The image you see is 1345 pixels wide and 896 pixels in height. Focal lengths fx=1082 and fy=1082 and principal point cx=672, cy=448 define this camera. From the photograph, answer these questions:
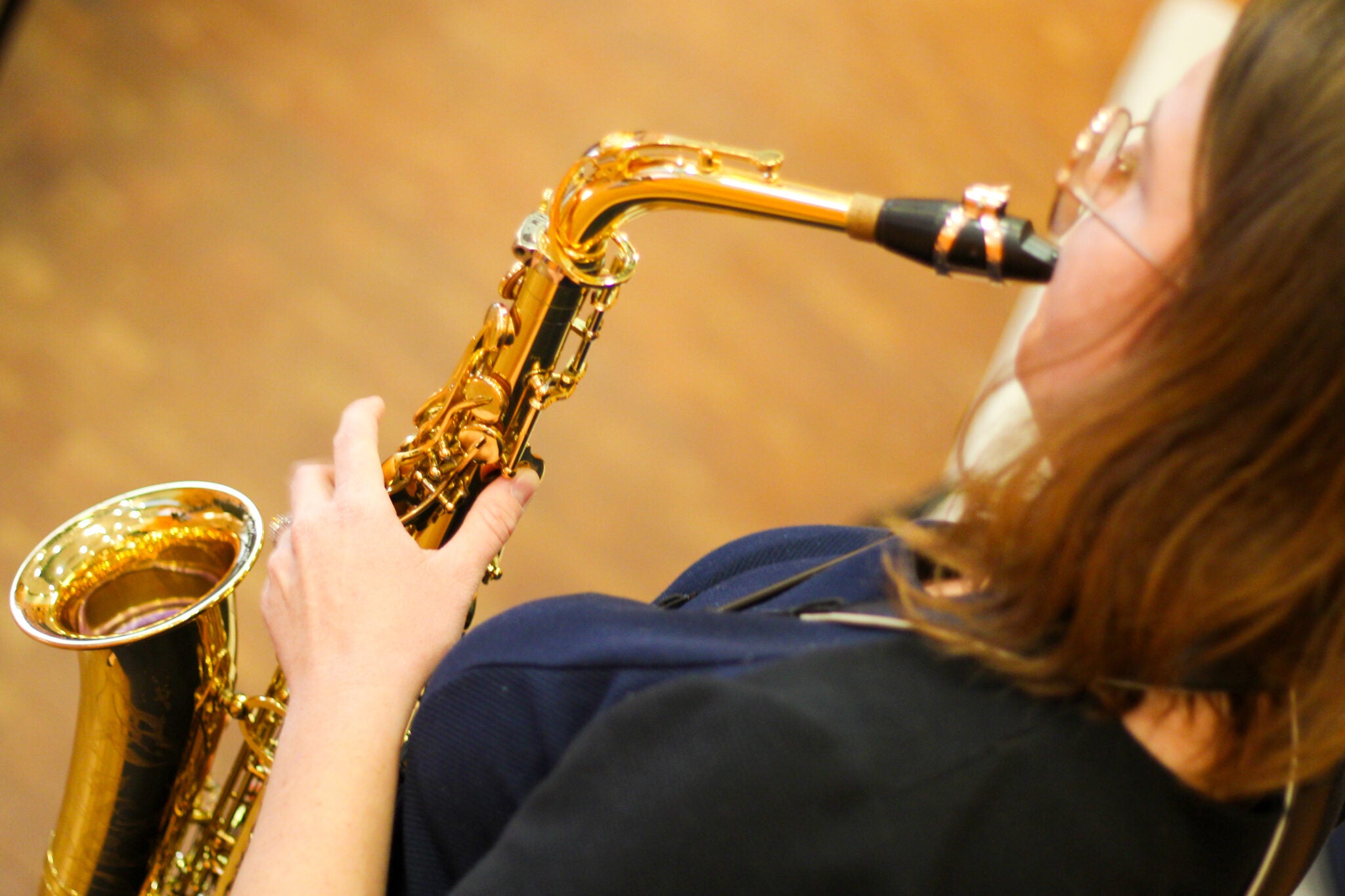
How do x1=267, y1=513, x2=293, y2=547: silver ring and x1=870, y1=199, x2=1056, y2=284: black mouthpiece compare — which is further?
x1=267, y1=513, x2=293, y2=547: silver ring

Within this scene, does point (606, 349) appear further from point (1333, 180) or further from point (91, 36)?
point (1333, 180)

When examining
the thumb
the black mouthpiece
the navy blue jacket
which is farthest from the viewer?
the thumb

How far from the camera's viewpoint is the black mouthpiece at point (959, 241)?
3.04 ft

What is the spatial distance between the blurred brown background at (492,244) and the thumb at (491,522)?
1.33 metres

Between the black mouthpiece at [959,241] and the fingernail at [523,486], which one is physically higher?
the black mouthpiece at [959,241]

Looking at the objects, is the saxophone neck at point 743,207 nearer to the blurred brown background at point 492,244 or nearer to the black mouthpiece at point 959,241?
the black mouthpiece at point 959,241

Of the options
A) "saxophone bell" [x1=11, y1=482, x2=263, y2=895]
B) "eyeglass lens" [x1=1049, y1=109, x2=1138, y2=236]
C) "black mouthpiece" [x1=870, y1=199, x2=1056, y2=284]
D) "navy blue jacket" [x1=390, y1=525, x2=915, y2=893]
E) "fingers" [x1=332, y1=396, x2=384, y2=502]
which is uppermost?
"eyeglass lens" [x1=1049, y1=109, x2=1138, y2=236]

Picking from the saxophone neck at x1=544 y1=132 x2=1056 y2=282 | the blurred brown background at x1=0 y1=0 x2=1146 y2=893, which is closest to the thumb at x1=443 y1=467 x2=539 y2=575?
the saxophone neck at x1=544 y1=132 x2=1056 y2=282

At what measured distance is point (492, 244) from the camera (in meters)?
2.74

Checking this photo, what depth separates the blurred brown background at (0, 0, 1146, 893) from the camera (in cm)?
248

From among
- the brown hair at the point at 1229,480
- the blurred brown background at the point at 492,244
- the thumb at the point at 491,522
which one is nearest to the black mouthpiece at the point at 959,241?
the brown hair at the point at 1229,480

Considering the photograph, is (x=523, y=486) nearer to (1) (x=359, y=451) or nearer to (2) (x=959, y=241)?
(1) (x=359, y=451)

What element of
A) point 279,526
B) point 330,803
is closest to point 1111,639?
point 330,803

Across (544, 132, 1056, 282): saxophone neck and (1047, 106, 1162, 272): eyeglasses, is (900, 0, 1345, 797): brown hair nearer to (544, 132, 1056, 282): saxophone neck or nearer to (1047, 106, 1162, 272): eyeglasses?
(1047, 106, 1162, 272): eyeglasses
